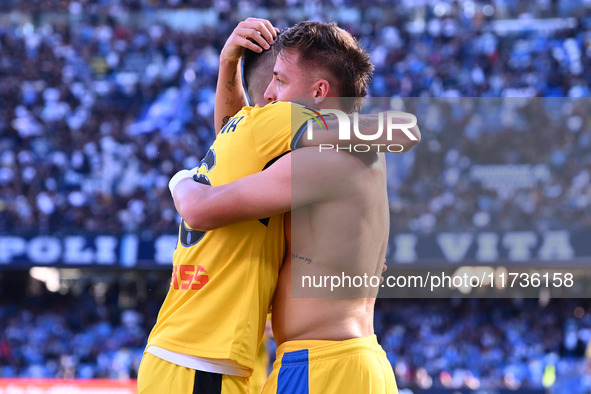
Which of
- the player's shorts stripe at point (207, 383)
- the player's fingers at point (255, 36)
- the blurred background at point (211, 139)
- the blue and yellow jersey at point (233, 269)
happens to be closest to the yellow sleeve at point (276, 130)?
the blue and yellow jersey at point (233, 269)

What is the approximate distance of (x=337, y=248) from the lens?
2383 millimetres

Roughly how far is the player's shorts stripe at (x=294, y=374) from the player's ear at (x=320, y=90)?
833 mm

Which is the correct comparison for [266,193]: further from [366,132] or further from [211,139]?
[211,139]

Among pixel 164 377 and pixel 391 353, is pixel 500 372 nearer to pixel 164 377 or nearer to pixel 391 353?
pixel 391 353

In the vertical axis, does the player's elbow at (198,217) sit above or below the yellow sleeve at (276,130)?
below

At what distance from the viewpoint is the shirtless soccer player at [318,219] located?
2.27m

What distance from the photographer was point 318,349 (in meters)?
2.31

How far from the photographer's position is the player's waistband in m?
2.30

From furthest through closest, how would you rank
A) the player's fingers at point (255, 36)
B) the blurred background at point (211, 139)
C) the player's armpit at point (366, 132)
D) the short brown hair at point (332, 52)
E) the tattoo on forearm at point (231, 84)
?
1. the blurred background at point (211, 139)
2. the tattoo on forearm at point (231, 84)
3. the player's fingers at point (255, 36)
4. the short brown hair at point (332, 52)
5. the player's armpit at point (366, 132)

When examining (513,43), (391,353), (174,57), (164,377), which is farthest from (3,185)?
(164,377)

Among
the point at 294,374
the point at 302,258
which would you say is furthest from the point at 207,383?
the point at 302,258

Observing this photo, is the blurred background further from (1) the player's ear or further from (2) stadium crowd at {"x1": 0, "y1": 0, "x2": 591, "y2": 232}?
(1) the player's ear

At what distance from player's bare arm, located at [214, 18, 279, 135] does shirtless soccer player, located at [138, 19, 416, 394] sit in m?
0.41

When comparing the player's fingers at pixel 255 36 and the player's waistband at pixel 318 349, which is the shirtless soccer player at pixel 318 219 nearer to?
the player's waistband at pixel 318 349
